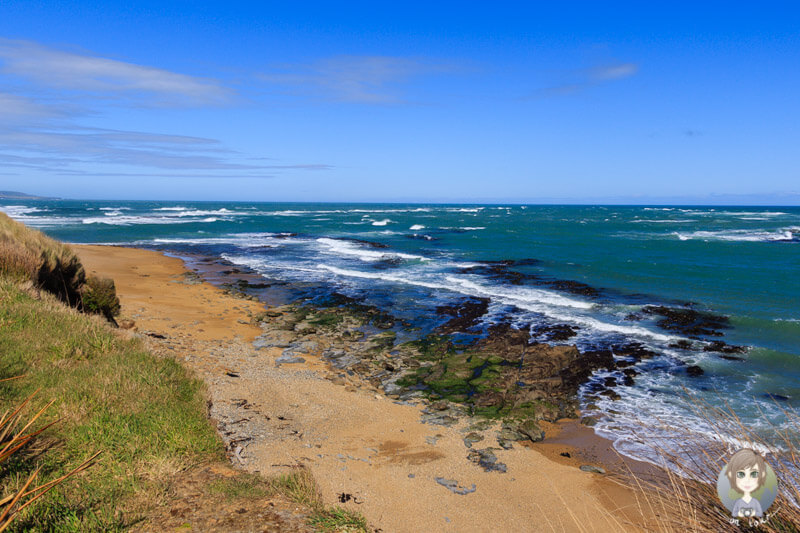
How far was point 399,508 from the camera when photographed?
7.06 metres

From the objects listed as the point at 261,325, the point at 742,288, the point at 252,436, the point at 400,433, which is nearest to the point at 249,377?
the point at 252,436

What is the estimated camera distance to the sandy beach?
705cm

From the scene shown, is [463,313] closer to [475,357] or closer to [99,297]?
[475,357]

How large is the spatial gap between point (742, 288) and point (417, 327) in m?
19.3

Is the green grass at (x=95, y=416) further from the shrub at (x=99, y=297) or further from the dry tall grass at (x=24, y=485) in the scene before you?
the shrub at (x=99, y=297)

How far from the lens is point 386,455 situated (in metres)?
8.66

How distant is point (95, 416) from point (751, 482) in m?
6.33

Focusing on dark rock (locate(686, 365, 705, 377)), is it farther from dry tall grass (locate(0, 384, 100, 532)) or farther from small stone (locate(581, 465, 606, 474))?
dry tall grass (locate(0, 384, 100, 532))

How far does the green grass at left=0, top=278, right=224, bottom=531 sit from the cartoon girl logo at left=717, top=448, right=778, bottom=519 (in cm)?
452

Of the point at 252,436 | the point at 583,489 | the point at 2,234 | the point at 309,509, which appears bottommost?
the point at 583,489

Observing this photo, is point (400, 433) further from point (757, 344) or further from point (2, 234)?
point (757, 344)

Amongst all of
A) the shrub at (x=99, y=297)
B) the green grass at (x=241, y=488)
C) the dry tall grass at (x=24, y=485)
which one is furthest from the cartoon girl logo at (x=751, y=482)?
the shrub at (x=99, y=297)

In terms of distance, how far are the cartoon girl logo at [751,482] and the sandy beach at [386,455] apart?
9.40ft

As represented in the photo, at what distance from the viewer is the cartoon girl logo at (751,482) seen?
2.06 metres
